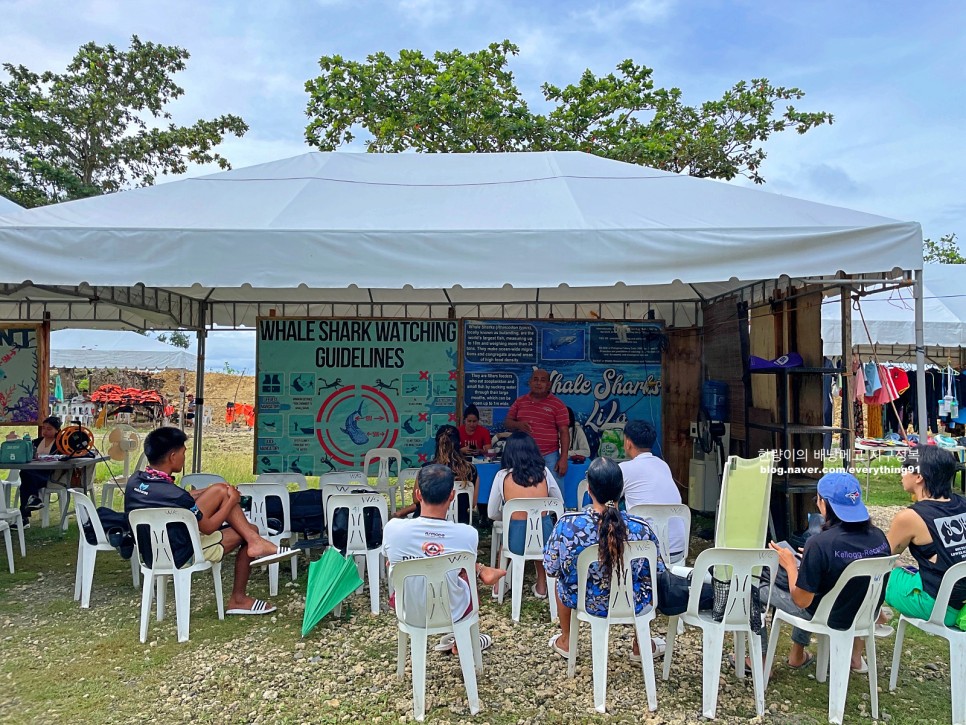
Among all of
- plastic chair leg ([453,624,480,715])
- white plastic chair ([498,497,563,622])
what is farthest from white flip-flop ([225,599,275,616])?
plastic chair leg ([453,624,480,715])

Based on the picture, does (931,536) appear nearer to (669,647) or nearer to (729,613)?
(729,613)

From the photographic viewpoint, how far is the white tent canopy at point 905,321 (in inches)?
353

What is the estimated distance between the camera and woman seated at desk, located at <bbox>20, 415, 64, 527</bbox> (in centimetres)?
635

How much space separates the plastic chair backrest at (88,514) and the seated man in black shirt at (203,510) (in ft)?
1.57

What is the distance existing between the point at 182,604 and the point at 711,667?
2714 mm

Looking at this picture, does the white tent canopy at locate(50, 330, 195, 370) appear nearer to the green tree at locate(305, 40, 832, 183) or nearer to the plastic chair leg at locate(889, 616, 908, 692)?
the green tree at locate(305, 40, 832, 183)

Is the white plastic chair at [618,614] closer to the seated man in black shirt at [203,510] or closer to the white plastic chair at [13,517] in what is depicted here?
the seated man in black shirt at [203,510]

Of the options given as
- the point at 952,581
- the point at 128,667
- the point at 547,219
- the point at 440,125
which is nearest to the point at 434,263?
the point at 547,219

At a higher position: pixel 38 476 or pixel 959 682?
pixel 38 476

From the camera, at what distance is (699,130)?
13.1m

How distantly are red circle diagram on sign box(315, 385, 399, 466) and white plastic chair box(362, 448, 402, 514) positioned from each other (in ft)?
0.60

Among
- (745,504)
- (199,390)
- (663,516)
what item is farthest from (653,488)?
(199,390)

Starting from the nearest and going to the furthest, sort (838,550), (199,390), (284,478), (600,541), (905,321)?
(838,550)
(600,541)
(284,478)
(199,390)
(905,321)

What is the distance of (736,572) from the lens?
2.86 m
